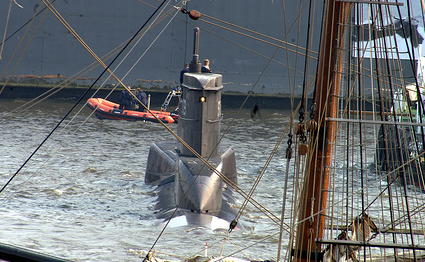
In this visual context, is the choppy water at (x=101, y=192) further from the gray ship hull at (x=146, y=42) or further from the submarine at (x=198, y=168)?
the gray ship hull at (x=146, y=42)

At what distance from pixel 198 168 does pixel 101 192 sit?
12.2 ft

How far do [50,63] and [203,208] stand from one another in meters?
20.0

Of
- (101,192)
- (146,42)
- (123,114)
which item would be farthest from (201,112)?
(146,42)

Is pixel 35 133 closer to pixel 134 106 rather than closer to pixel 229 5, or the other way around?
pixel 134 106

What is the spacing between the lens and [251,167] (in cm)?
1537

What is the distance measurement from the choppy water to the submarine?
0.35 m

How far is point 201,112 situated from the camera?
1005 cm

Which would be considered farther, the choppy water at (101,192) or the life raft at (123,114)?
the life raft at (123,114)

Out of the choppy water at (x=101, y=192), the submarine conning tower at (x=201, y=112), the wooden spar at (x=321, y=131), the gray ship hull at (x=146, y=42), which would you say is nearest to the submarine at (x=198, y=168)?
the submarine conning tower at (x=201, y=112)

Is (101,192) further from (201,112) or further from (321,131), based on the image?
(321,131)

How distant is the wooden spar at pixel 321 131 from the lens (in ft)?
17.1

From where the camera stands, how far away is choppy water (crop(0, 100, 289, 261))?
28.1ft

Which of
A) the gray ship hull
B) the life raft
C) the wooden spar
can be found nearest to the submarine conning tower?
the wooden spar

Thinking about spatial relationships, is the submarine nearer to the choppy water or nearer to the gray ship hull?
the choppy water
